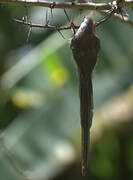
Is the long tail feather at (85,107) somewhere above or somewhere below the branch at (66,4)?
below

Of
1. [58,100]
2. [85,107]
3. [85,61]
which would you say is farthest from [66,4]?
[58,100]

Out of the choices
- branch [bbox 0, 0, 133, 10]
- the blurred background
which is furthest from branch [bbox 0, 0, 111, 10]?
the blurred background

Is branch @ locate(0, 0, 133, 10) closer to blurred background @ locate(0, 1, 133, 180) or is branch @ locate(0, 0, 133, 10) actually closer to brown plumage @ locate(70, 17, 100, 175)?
brown plumage @ locate(70, 17, 100, 175)

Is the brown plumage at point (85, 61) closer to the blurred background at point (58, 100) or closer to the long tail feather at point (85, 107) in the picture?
the long tail feather at point (85, 107)

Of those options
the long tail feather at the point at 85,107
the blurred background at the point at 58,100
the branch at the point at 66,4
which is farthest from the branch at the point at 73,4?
the blurred background at the point at 58,100

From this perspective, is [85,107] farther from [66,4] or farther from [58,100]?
[58,100]

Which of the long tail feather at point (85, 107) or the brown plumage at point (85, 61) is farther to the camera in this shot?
the long tail feather at point (85, 107)

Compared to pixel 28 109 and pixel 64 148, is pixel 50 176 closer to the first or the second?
pixel 64 148

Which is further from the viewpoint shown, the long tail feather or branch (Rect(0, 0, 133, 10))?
the long tail feather
